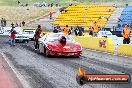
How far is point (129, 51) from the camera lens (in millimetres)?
22094

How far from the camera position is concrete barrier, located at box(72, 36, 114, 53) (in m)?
25.6

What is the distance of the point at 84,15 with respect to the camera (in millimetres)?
64062

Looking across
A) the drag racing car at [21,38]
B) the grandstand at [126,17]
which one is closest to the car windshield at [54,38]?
the drag racing car at [21,38]

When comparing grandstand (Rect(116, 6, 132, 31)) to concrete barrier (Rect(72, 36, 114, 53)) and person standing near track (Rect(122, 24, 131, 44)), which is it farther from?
person standing near track (Rect(122, 24, 131, 44))

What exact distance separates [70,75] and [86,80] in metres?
8.14

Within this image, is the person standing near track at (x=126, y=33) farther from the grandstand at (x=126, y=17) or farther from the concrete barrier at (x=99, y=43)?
the grandstand at (x=126, y=17)

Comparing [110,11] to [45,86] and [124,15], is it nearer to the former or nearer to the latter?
[124,15]

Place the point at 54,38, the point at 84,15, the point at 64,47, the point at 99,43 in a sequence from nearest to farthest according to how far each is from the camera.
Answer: the point at 64,47, the point at 54,38, the point at 99,43, the point at 84,15

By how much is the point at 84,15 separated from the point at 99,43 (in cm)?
3711

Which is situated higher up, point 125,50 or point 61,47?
point 61,47

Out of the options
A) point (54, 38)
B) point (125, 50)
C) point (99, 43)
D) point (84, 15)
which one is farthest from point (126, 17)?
point (54, 38)

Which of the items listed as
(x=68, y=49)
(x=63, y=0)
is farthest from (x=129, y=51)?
(x=63, y=0)

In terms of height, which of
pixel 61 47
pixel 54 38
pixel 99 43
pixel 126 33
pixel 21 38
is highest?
pixel 54 38

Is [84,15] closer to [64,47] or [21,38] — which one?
[21,38]
